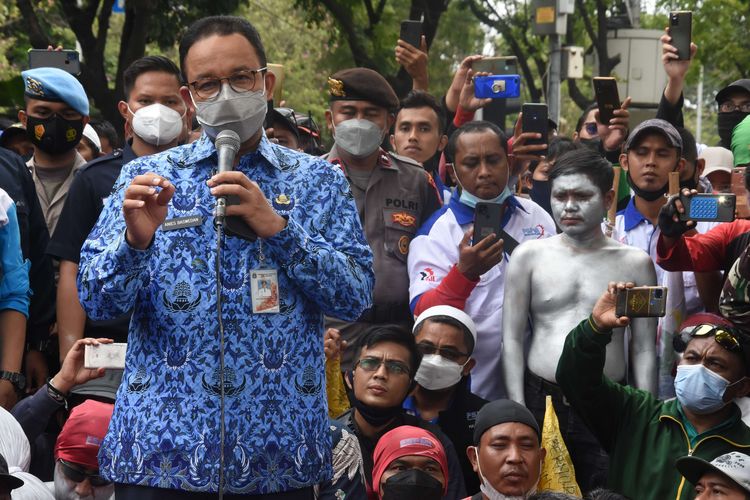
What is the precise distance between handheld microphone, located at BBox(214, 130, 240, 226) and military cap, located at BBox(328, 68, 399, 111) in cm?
319

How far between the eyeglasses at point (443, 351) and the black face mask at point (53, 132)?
216 centimetres

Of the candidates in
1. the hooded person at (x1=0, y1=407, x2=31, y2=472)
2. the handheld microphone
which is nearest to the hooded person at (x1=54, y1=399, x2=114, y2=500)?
the hooded person at (x1=0, y1=407, x2=31, y2=472)

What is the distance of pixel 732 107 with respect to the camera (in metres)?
8.00

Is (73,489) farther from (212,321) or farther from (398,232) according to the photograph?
(398,232)

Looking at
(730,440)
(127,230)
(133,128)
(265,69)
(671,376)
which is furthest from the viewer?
(671,376)

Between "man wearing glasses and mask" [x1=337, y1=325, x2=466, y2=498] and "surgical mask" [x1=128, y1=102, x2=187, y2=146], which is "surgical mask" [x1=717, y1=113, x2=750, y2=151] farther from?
"surgical mask" [x1=128, y1=102, x2=187, y2=146]

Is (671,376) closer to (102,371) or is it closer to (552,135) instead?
(102,371)

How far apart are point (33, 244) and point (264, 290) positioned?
2953 millimetres

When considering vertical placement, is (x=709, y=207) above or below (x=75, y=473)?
above

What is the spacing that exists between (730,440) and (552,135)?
5.43 metres

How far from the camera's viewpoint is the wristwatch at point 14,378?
5977mm

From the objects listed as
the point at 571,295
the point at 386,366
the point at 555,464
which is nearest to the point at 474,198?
the point at 571,295

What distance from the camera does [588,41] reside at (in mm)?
28750

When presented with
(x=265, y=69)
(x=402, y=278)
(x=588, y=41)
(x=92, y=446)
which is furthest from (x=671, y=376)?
(x=588, y=41)
